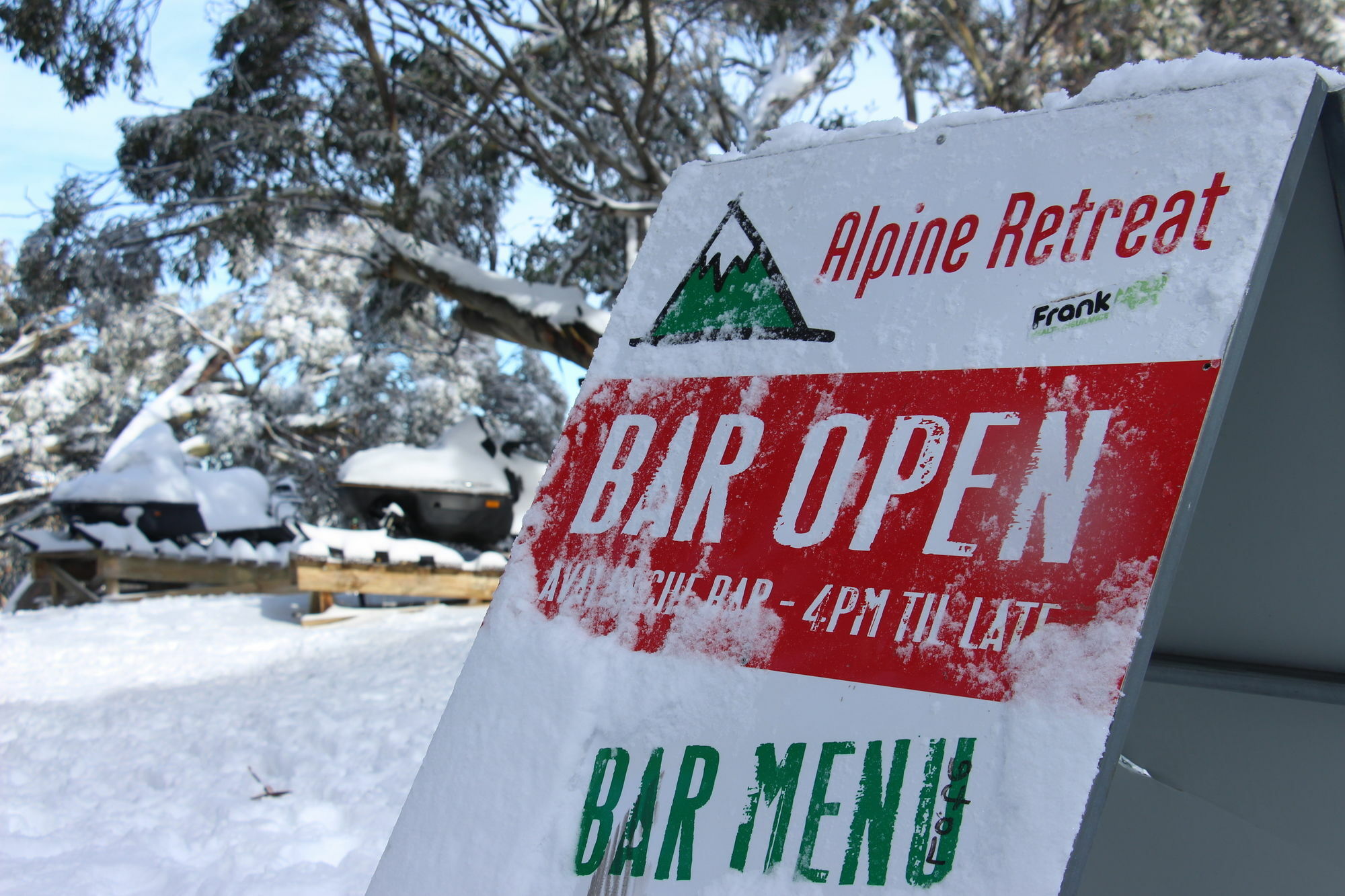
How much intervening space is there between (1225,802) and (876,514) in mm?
993

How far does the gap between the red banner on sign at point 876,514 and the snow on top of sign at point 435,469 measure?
7348 mm

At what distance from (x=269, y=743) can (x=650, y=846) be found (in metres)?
2.99

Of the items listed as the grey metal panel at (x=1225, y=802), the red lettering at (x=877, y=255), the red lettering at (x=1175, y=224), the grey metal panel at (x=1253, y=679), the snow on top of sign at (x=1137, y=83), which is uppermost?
the snow on top of sign at (x=1137, y=83)

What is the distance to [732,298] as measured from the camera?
1.53 meters

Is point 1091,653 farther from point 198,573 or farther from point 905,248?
point 198,573

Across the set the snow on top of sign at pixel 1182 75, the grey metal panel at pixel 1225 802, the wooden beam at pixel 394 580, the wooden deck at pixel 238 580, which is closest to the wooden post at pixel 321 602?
the wooden deck at pixel 238 580

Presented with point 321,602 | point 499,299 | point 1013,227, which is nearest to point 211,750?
point 321,602

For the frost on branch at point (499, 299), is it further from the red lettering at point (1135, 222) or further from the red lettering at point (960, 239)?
the red lettering at point (1135, 222)

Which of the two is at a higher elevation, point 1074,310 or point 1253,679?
point 1074,310

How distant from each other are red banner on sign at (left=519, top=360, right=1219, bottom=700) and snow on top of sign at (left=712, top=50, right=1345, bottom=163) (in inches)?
16.0

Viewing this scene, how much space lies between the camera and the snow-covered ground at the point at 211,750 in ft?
7.90

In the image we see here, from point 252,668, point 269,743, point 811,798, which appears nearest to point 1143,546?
point 811,798

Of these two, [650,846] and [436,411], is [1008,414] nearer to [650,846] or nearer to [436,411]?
[650,846]

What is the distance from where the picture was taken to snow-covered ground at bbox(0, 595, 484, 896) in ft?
7.90
